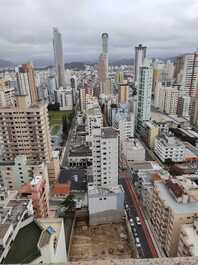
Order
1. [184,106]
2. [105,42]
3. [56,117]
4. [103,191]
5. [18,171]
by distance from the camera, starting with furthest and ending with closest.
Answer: [105,42]
[56,117]
[184,106]
[18,171]
[103,191]

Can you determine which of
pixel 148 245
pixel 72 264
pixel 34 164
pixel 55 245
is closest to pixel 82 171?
pixel 34 164

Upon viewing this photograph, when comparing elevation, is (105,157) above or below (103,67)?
below

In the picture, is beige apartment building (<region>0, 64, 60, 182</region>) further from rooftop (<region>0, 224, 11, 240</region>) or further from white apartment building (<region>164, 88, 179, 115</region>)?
white apartment building (<region>164, 88, 179, 115</region>)

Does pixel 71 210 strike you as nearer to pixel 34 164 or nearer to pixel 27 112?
pixel 34 164

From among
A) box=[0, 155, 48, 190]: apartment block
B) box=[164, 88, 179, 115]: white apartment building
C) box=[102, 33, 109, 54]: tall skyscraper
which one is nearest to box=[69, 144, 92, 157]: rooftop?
box=[0, 155, 48, 190]: apartment block

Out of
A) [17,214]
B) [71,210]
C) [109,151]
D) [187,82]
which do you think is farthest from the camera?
[187,82]

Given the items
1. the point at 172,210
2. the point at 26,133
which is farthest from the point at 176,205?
the point at 26,133

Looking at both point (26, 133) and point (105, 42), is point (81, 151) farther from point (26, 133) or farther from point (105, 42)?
point (105, 42)
